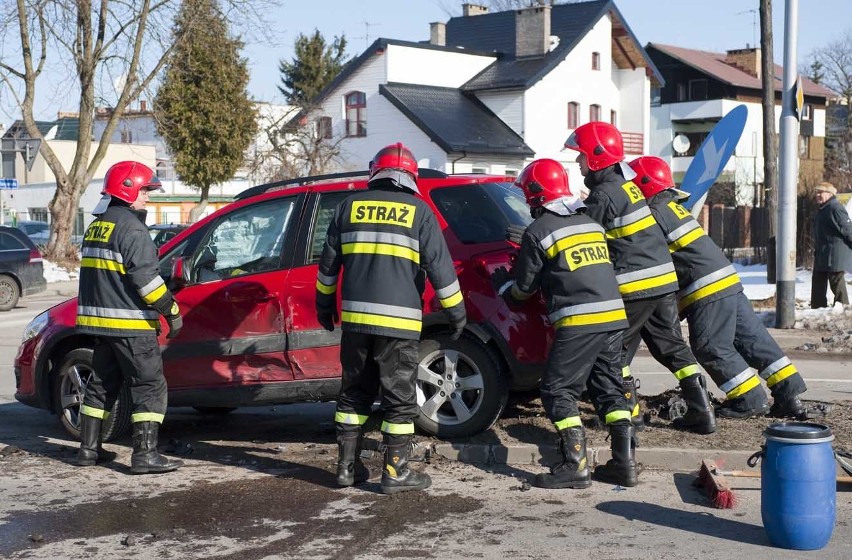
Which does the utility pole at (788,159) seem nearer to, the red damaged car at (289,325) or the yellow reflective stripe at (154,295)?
the red damaged car at (289,325)

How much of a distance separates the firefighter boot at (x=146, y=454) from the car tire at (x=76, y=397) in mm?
693

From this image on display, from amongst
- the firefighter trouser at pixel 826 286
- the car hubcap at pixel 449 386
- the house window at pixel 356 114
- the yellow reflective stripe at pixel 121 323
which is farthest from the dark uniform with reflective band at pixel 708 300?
the house window at pixel 356 114

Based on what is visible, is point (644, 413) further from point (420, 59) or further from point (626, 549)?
point (420, 59)

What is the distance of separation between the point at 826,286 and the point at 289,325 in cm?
951

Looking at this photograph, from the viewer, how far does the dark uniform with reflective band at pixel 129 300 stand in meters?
6.59

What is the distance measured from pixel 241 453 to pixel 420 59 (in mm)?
41707

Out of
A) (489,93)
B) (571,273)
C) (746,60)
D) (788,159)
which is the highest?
(746,60)

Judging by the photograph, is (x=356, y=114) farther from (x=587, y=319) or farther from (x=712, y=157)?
(x=587, y=319)

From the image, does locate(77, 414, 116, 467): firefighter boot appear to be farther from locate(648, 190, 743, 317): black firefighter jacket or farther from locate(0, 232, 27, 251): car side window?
locate(0, 232, 27, 251): car side window

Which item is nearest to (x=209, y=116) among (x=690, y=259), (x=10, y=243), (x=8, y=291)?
(x=10, y=243)

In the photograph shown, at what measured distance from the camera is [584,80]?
4950 cm

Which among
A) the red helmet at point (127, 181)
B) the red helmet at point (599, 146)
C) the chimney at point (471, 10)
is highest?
the chimney at point (471, 10)

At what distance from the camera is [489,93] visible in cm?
4762

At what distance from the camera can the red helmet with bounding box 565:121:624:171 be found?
6637mm
